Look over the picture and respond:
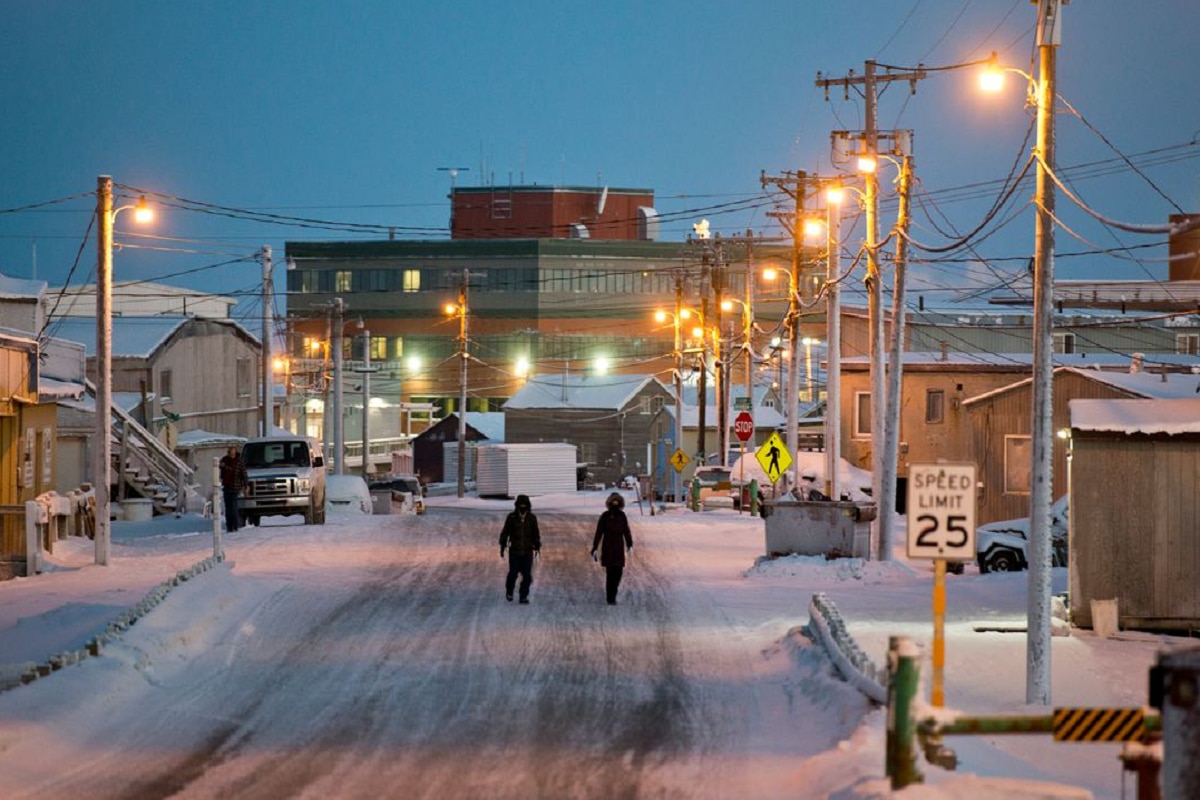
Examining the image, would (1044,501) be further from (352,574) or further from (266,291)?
(266,291)

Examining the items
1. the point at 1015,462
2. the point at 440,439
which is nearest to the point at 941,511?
the point at 1015,462

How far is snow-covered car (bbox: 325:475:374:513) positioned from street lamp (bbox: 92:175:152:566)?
15681 millimetres

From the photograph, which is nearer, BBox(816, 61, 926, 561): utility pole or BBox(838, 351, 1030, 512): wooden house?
BBox(816, 61, 926, 561): utility pole

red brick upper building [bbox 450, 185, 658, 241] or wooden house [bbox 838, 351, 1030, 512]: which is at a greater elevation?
red brick upper building [bbox 450, 185, 658, 241]

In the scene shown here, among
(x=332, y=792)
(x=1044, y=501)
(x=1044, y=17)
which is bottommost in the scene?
(x=332, y=792)

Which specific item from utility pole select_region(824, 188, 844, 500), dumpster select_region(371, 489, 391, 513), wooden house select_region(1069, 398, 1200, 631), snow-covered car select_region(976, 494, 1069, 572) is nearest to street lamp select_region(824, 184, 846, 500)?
utility pole select_region(824, 188, 844, 500)

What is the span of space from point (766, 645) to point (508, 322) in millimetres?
102063

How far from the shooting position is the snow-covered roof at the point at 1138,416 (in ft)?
66.8

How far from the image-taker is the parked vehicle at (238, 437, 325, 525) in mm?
37281

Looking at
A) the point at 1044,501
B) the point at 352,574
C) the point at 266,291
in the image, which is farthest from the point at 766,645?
the point at 266,291

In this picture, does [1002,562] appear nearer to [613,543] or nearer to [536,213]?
[613,543]

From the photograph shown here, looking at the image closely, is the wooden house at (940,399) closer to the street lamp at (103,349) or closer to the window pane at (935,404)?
the window pane at (935,404)

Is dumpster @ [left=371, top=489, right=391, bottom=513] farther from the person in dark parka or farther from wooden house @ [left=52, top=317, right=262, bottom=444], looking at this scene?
the person in dark parka

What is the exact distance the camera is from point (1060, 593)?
76.4 ft
